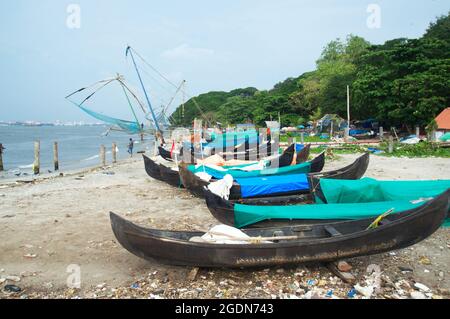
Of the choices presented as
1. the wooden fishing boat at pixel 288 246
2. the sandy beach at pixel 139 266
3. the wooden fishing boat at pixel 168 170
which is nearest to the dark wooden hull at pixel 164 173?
the wooden fishing boat at pixel 168 170

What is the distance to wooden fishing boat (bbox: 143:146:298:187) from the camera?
38.2 ft

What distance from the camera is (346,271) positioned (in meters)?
4.96

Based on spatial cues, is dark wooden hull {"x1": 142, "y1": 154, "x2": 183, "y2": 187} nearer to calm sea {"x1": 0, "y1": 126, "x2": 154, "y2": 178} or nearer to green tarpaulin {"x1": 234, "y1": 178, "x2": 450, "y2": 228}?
green tarpaulin {"x1": 234, "y1": 178, "x2": 450, "y2": 228}

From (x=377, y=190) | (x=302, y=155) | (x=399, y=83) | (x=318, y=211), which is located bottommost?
(x=318, y=211)

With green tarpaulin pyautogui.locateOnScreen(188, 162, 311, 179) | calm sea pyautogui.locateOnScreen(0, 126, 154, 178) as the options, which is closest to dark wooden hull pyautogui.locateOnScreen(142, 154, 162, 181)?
green tarpaulin pyautogui.locateOnScreen(188, 162, 311, 179)

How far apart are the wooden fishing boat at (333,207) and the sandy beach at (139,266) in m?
0.79

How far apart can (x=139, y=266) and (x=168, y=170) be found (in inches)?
259

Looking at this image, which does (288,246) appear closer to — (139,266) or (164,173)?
(139,266)

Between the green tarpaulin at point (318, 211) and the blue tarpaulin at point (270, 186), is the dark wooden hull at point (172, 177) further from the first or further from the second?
the green tarpaulin at point (318, 211)

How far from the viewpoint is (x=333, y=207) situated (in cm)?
621

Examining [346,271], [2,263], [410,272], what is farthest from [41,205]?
[410,272]

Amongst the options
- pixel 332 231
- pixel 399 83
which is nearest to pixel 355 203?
pixel 332 231

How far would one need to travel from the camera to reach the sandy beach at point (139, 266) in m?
4.68

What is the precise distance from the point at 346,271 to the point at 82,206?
25.4 ft
